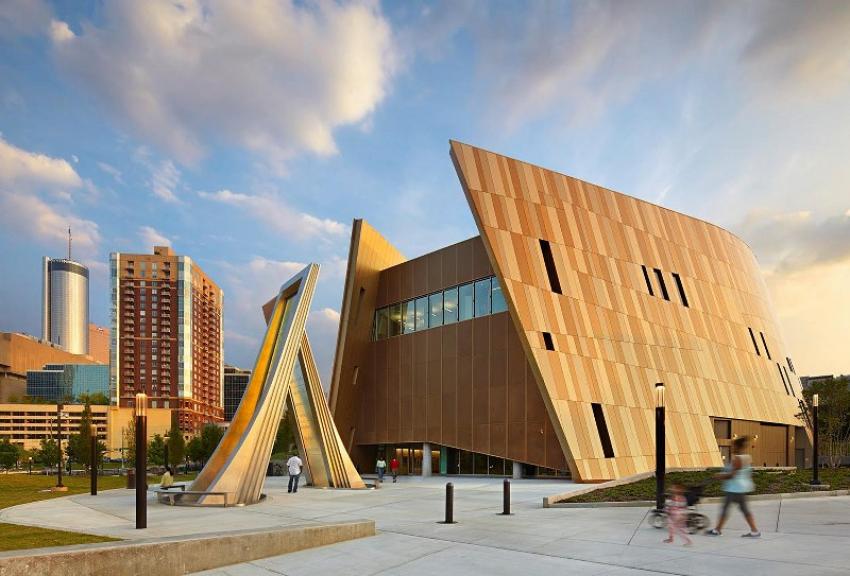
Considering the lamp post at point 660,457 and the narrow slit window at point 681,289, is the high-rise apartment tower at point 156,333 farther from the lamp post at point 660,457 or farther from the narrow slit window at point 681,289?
the lamp post at point 660,457

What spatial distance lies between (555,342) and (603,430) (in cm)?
460

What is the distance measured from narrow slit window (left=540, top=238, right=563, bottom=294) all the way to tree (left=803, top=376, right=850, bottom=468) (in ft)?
84.1

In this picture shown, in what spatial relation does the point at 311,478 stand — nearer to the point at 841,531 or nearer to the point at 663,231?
the point at 841,531

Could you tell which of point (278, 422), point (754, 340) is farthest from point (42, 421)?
point (278, 422)

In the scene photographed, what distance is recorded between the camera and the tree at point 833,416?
48.0m

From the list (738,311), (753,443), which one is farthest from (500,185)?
(753,443)

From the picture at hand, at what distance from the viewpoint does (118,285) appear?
153 metres

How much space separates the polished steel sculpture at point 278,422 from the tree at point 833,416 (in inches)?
1436

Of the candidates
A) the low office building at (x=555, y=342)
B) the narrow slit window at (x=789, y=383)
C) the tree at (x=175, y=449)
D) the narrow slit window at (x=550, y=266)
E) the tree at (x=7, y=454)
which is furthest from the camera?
the tree at (x=7, y=454)

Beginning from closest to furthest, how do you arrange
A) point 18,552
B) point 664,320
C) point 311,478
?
1. point 18,552
2. point 311,478
3. point 664,320

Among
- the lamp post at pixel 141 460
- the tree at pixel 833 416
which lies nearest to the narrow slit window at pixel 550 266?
the lamp post at pixel 141 460

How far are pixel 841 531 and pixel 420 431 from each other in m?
29.2

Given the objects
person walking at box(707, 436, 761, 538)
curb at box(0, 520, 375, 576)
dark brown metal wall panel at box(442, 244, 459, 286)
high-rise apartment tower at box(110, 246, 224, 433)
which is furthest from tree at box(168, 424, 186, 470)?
person walking at box(707, 436, 761, 538)

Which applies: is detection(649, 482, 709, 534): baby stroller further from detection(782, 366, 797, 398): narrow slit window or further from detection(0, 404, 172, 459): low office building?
detection(0, 404, 172, 459): low office building
